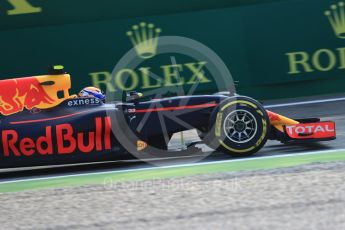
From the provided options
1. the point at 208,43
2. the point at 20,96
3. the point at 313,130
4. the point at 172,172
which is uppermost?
the point at 208,43

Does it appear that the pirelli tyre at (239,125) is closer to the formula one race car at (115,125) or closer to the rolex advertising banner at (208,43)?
the formula one race car at (115,125)

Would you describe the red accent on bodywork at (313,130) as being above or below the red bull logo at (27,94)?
below

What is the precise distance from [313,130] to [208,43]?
522 cm

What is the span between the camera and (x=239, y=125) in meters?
7.20

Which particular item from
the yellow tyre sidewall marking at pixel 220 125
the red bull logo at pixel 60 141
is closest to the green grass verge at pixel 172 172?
the yellow tyre sidewall marking at pixel 220 125

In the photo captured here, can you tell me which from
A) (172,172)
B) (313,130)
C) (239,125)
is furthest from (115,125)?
(313,130)

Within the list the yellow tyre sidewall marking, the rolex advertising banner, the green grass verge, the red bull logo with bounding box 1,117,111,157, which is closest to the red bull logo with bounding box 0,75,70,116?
the red bull logo with bounding box 1,117,111,157

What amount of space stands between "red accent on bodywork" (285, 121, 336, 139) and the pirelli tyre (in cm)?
39

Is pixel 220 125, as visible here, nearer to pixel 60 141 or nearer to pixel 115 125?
pixel 115 125

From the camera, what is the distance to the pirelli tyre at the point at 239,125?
23.5 feet

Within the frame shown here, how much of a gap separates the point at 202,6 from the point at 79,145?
6.01 meters

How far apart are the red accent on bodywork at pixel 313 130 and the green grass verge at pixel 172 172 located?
29 cm

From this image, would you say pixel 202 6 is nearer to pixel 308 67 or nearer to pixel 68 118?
pixel 308 67

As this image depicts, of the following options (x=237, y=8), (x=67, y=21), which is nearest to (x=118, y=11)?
(x=67, y=21)
